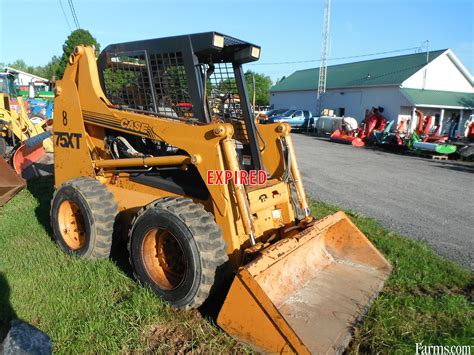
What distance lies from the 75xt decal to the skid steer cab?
0.5 inches

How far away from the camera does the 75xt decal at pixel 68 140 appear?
183 inches

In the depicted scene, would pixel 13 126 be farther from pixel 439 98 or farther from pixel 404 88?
pixel 439 98

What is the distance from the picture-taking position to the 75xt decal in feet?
15.2

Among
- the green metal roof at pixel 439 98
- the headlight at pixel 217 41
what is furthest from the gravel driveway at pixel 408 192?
the green metal roof at pixel 439 98

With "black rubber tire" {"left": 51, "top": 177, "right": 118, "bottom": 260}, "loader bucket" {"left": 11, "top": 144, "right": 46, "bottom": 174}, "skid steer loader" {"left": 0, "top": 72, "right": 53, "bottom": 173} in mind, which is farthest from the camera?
"skid steer loader" {"left": 0, "top": 72, "right": 53, "bottom": 173}

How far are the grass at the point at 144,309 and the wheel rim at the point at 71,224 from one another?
0.21 m

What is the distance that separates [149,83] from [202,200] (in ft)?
4.54

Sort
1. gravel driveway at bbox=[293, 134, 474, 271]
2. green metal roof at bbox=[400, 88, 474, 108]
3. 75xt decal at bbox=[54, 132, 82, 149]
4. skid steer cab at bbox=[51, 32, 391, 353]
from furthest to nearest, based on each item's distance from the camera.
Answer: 1. green metal roof at bbox=[400, 88, 474, 108]
2. gravel driveway at bbox=[293, 134, 474, 271]
3. 75xt decal at bbox=[54, 132, 82, 149]
4. skid steer cab at bbox=[51, 32, 391, 353]

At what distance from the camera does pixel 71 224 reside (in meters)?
4.56

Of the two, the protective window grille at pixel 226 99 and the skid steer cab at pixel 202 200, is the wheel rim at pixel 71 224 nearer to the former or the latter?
the skid steer cab at pixel 202 200

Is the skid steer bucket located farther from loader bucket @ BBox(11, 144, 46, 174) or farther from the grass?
the grass

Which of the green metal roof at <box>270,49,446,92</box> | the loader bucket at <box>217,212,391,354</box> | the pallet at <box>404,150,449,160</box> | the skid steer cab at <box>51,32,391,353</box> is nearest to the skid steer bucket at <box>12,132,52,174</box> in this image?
the skid steer cab at <box>51,32,391,353</box>

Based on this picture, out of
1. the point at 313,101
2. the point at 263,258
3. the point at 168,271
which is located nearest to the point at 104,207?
the point at 168,271

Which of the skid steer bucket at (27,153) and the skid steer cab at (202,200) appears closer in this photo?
the skid steer cab at (202,200)
